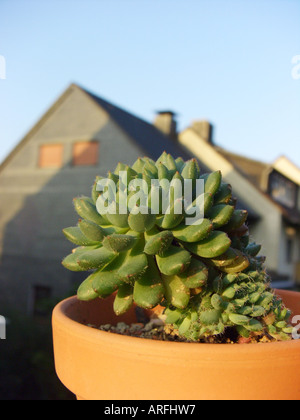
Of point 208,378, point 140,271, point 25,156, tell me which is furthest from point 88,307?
point 25,156

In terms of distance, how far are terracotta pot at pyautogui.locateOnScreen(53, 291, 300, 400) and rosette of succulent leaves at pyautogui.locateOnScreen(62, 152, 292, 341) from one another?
A: 10 cm

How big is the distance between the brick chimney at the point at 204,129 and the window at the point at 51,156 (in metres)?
4.02

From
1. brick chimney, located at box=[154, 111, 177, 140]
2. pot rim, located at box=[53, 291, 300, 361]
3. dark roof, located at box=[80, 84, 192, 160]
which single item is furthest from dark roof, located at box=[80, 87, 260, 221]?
pot rim, located at box=[53, 291, 300, 361]

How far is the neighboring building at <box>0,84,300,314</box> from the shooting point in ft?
29.4

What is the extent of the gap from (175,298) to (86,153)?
871 centimetres

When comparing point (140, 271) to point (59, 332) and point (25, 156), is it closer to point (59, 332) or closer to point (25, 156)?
point (59, 332)

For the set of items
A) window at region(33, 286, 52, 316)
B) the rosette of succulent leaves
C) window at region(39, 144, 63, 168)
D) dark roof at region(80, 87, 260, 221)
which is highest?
dark roof at region(80, 87, 260, 221)

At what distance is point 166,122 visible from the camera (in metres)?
10.9

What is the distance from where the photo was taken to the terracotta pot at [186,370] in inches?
26.2

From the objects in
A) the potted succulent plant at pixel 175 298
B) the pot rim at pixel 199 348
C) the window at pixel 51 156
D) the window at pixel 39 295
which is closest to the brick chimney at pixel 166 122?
the window at pixel 51 156

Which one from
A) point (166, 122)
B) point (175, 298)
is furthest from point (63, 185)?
point (175, 298)

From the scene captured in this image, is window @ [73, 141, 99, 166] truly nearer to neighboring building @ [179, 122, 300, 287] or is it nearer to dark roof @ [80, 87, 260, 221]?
dark roof @ [80, 87, 260, 221]
